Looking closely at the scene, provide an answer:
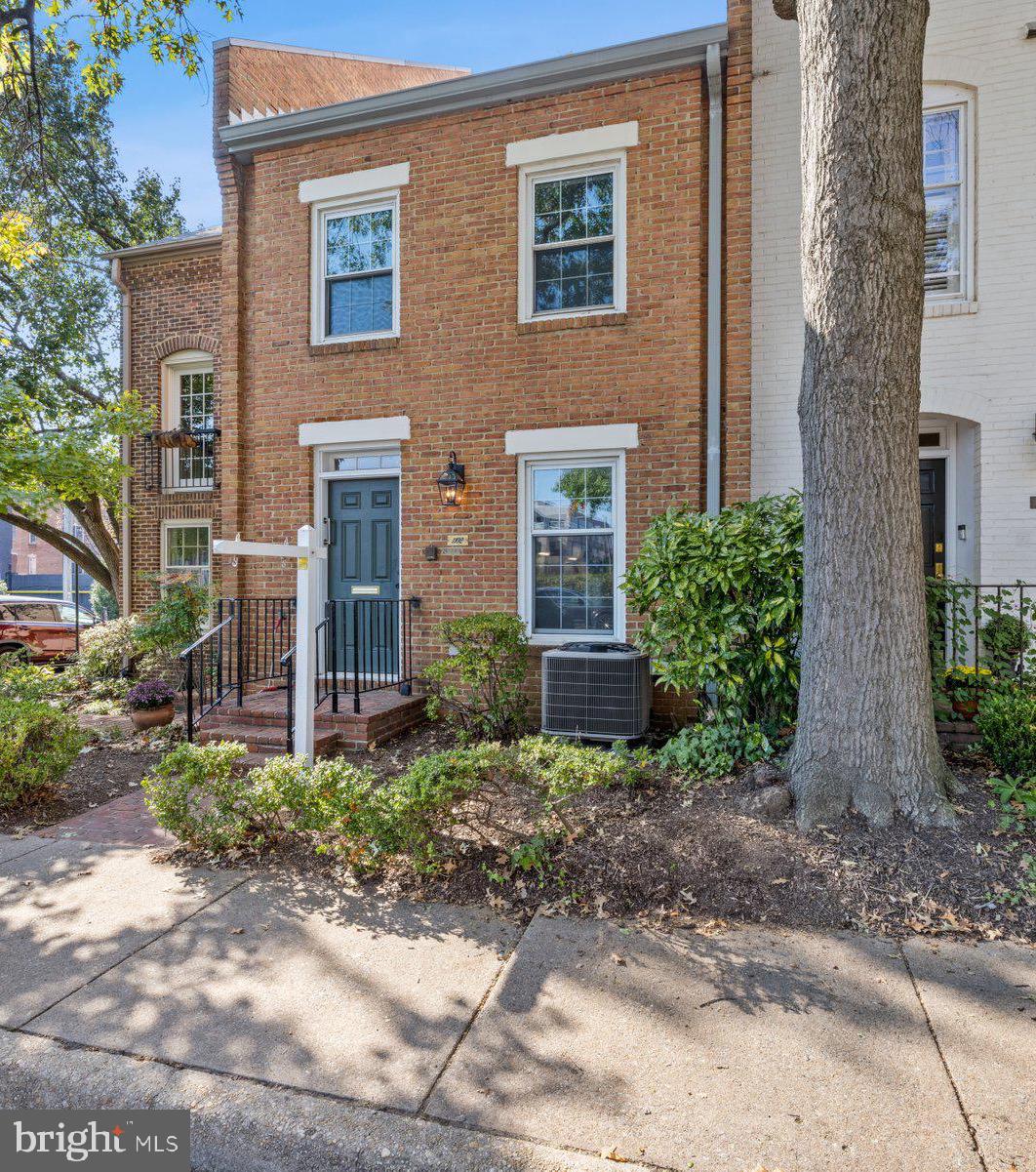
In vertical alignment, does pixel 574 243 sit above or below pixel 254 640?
above

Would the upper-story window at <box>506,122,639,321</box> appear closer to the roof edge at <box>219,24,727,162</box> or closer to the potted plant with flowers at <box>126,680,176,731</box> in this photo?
the roof edge at <box>219,24,727,162</box>

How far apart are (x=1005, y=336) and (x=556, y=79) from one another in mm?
4765

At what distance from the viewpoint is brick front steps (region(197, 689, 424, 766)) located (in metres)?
6.23

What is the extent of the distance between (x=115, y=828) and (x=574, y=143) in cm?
707

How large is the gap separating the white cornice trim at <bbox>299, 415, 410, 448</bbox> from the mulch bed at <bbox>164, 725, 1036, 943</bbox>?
15.0ft

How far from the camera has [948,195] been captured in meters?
6.54

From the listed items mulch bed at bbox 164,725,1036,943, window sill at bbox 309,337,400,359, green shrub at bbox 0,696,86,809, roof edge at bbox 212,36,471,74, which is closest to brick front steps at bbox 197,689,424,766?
green shrub at bbox 0,696,86,809

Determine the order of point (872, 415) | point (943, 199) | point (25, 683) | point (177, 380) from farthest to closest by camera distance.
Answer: point (177, 380), point (25, 683), point (943, 199), point (872, 415)

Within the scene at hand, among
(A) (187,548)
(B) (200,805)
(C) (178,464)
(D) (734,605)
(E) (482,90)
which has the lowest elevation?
(B) (200,805)

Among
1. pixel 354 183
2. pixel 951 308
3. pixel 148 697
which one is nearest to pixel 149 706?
pixel 148 697

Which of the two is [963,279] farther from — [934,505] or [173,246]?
[173,246]

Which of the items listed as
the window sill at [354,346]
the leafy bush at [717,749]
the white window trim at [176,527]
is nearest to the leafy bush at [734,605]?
the leafy bush at [717,749]

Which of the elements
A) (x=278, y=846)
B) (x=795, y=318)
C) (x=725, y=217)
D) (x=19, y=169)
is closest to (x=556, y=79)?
(x=725, y=217)

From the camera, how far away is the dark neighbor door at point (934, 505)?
6.84 metres
